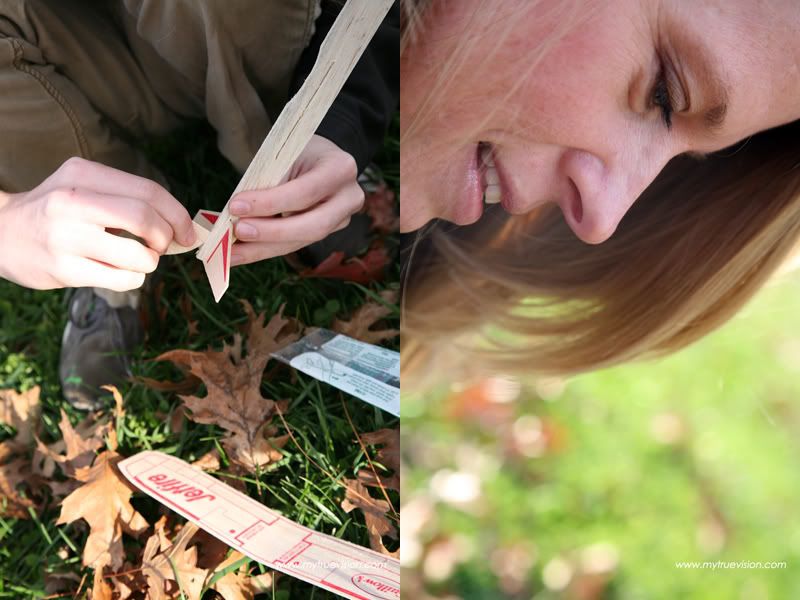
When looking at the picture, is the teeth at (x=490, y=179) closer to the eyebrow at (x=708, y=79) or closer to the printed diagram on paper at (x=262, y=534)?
the eyebrow at (x=708, y=79)

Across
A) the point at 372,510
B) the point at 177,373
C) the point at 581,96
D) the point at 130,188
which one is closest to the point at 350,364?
the point at 372,510

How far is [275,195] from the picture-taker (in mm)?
704

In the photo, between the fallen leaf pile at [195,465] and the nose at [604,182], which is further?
the fallen leaf pile at [195,465]

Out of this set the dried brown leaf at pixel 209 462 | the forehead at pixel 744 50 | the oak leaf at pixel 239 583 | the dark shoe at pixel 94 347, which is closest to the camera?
the forehead at pixel 744 50

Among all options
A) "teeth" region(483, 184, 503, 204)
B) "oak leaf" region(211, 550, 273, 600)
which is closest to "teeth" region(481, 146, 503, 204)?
"teeth" region(483, 184, 503, 204)

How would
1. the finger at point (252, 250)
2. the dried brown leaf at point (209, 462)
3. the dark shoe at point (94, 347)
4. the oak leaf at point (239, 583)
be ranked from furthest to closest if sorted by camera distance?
1. the dark shoe at point (94, 347)
2. the dried brown leaf at point (209, 462)
3. the oak leaf at point (239, 583)
4. the finger at point (252, 250)

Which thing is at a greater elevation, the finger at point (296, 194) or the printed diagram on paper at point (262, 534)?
the finger at point (296, 194)

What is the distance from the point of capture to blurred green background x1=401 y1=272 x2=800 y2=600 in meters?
0.62

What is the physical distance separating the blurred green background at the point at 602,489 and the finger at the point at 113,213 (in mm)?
301

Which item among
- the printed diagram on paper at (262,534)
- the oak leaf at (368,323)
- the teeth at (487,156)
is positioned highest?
the oak leaf at (368,323)

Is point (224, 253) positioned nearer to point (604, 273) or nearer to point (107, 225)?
point (107, 225)

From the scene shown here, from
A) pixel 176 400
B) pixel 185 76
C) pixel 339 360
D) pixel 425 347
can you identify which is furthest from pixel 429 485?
pixel 185 76

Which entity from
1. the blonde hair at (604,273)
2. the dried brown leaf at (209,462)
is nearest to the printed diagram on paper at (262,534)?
the dried brown leaf at (209,462)

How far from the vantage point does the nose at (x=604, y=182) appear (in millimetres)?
607
